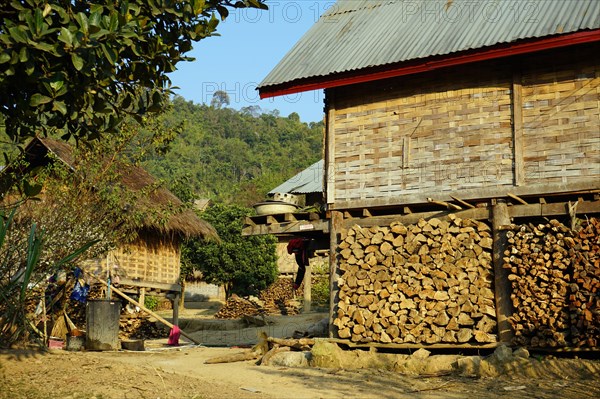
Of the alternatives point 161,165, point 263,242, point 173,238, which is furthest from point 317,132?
point 173,238

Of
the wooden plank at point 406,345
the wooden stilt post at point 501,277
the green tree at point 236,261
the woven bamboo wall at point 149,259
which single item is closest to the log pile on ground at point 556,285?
the wooden stilt post at point 501,277

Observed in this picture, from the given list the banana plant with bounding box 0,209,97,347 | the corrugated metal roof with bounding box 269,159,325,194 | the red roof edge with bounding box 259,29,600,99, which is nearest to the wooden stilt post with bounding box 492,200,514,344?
the red roof edge with bounding box 259,29,600,99

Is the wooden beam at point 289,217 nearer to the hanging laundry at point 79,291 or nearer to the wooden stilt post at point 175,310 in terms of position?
the hanging laundry at point 79,291

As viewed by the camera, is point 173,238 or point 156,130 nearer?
point 156,130

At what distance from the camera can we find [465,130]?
10617 millimetres

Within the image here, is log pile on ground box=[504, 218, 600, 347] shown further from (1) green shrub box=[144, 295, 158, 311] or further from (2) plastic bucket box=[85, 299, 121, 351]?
(1) green shrub box=[144, 295, 158, 311]

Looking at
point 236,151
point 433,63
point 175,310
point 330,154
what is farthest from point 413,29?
point 236,151

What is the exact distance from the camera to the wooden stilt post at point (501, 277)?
9.80m

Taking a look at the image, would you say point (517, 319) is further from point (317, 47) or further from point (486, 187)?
point (317, 47)

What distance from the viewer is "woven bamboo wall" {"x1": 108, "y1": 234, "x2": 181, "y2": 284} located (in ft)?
54.4

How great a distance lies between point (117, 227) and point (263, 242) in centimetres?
1485

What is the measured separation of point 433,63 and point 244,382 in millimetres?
5261

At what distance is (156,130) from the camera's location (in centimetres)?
1416

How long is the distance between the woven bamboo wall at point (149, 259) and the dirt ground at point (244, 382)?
5952 mm
